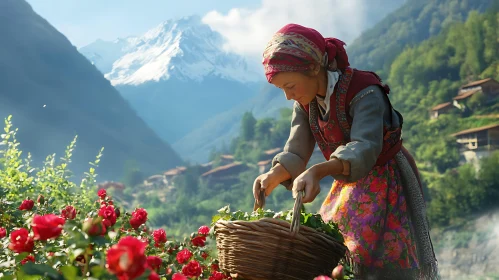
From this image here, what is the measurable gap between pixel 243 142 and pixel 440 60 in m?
36.8

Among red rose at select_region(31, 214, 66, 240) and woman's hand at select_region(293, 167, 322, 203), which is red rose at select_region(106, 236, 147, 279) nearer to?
red rose at select_region(31, 214, 66, 240)

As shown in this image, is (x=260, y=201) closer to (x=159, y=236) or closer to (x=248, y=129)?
(x=159, y=236)

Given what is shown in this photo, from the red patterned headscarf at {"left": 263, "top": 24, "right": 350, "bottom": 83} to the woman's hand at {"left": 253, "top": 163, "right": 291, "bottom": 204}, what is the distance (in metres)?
0.46

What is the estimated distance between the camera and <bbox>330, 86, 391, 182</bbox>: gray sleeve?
8.13 ft

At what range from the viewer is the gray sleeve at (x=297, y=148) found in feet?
9.70

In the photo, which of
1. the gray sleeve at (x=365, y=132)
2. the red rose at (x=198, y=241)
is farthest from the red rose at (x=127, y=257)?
the red rose at (x=198, y=241)

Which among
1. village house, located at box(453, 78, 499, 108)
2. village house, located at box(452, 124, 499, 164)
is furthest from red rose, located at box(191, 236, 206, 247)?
village house, located at box(453, 78, 499, 108)

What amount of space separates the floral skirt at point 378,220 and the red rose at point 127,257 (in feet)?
5.35

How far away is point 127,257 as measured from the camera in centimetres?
119

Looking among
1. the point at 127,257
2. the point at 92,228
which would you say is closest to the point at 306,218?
the point at 92,228

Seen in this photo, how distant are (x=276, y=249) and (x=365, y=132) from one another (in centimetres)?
69

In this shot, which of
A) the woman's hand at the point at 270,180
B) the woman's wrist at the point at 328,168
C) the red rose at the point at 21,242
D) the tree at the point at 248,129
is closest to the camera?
the red rose at the point at 21,242

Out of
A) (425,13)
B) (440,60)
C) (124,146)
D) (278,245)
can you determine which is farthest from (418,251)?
(425,13)

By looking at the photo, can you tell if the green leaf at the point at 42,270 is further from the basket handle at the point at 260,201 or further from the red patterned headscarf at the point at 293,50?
the red patterned headscarf at the point at 293,50
